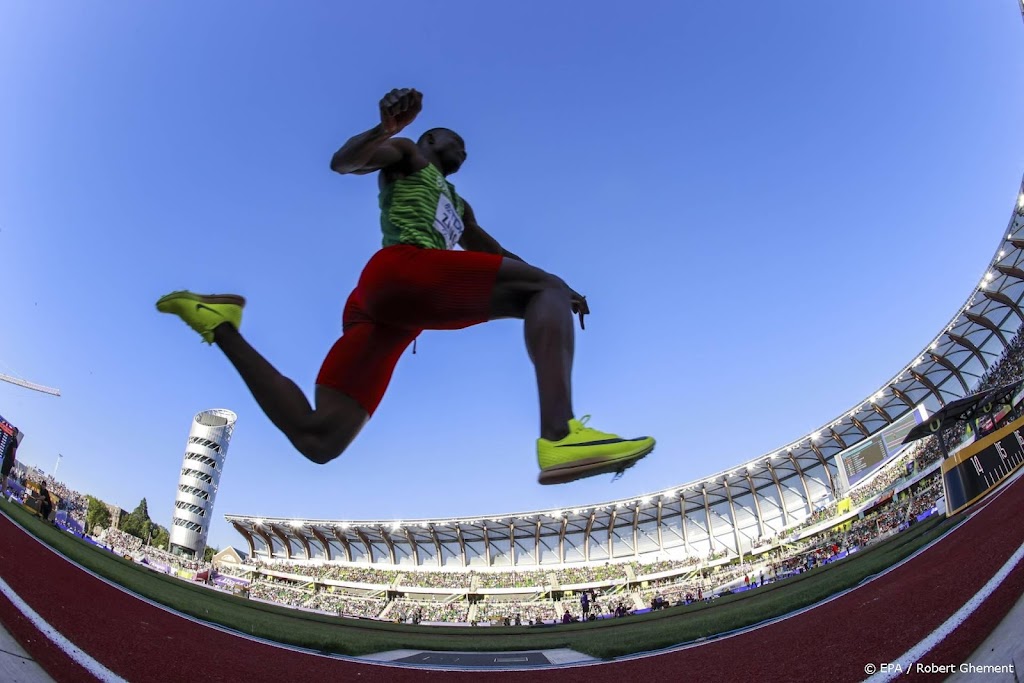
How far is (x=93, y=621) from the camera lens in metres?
4.72

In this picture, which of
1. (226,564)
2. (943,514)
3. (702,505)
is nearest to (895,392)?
(702,505)

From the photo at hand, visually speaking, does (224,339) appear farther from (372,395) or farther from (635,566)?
(635,566)

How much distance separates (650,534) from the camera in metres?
52.2

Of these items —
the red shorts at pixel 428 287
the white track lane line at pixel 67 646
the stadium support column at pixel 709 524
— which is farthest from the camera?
the stadium support column at pixel 709 524

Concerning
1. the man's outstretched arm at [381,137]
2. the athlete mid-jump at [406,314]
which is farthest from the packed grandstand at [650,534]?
→ the man's outstretched arm at [381,137]

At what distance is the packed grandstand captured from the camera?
33156 millimetres

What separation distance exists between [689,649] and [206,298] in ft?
18.8

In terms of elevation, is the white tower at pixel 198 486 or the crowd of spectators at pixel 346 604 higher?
the white tower at pixel 198 486

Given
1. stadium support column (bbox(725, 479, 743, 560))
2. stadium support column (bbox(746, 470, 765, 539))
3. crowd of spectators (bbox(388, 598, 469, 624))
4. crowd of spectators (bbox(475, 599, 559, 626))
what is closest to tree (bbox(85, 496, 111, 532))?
crowd of spectators (bbox(388, 598, 469, 624))

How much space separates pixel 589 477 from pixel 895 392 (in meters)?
48.0

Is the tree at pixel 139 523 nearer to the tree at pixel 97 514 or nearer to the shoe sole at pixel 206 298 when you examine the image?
the tree at pixel 97 514

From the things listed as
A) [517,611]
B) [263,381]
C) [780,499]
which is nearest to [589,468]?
[263,381]

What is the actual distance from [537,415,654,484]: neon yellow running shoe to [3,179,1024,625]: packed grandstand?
30.0 m

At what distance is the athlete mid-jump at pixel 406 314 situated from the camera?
208 centimetres
